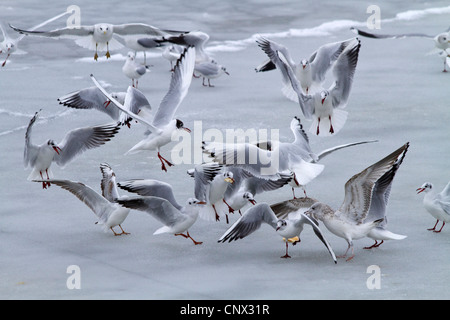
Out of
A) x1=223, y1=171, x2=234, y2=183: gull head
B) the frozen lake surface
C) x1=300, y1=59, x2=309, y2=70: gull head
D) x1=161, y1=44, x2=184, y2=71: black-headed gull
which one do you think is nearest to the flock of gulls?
x1=223, y1=171, x2=234, y2=183: gull head

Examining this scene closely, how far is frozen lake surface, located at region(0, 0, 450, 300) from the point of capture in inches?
221

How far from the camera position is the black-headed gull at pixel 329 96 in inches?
316

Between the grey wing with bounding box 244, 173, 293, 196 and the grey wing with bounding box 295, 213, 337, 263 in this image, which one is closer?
the grey wing with bounding box 295, 213, 337, 263

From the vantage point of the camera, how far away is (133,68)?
32.7ft

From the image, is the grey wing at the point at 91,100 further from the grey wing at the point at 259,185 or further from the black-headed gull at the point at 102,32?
the grey wing at the point at 259,185

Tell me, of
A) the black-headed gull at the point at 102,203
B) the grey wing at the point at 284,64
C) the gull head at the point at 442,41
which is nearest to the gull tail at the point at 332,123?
the grey wing at the point at 284,64

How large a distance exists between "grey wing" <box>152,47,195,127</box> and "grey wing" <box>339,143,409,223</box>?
194cm

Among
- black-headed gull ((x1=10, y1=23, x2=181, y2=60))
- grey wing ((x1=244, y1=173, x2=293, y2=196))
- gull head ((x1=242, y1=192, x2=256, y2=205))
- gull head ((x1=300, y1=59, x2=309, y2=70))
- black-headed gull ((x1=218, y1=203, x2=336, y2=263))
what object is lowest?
black-headed gull ((x1=218, y1=203, x2=336, y2=263))

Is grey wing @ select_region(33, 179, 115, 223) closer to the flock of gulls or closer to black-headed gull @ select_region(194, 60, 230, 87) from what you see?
the flock of gulls

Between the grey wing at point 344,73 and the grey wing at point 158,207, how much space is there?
2.59 m

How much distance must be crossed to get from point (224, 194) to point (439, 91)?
420 centimetres

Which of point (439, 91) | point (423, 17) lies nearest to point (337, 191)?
point (439, 91)

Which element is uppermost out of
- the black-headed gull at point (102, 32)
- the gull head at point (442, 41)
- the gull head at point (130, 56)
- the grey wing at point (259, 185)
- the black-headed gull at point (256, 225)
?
the black-headed gull at point (102, 32)

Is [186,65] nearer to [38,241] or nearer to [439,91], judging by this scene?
[38,241]
